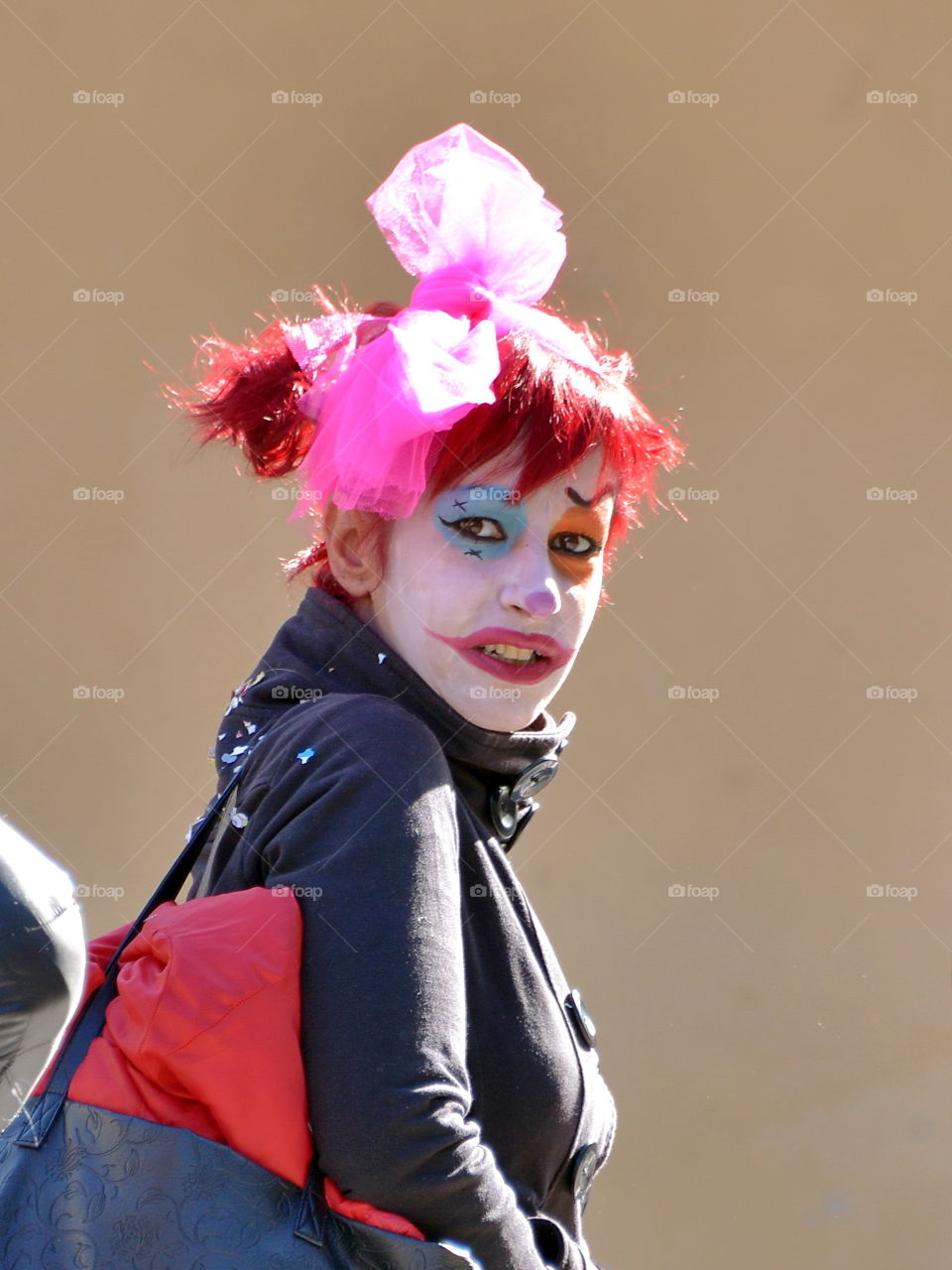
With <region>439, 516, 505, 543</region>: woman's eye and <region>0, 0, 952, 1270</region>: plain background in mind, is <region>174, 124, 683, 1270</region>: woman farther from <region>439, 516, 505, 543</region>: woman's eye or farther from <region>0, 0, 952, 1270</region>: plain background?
<region>0, 0, 952, 1270</region>: plain background

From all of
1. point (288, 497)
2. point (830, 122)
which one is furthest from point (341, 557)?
point (830, 122)

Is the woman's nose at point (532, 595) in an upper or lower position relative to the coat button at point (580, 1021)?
upper

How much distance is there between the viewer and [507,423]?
1525mm

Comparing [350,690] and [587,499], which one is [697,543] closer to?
[587,499]

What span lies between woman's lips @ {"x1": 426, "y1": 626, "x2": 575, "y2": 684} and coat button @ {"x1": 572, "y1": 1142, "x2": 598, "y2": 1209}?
475 mm

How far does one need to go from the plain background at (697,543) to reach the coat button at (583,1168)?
5.65 feet

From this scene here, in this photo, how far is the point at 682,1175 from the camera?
321cm

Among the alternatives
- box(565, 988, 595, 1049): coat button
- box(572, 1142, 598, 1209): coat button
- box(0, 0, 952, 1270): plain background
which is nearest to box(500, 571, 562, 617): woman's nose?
box(565, 988, 595, 1049): coat button

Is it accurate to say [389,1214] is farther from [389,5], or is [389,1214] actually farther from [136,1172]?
[389,5]

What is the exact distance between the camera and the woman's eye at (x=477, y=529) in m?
1.55

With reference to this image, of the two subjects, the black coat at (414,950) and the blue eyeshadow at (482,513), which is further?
the blue eyeshadow at (482,513)

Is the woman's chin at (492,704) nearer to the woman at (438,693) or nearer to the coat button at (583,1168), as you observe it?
the woman at (438,693)

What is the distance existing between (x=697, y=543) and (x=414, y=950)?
213cm

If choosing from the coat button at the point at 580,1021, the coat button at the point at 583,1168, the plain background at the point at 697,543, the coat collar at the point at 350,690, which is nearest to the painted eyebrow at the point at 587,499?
the coat collar at the point at 350,690
